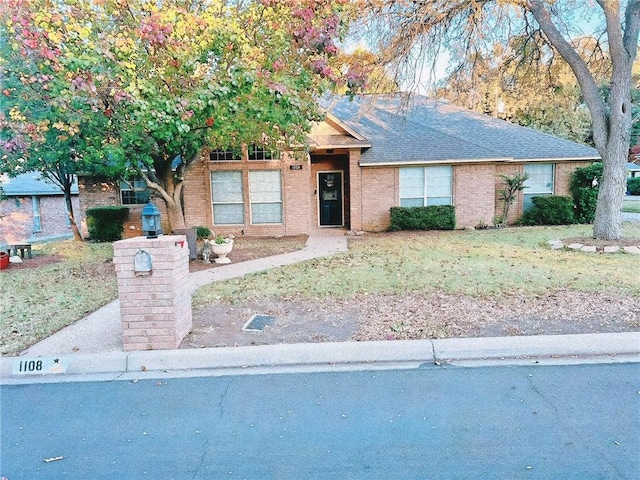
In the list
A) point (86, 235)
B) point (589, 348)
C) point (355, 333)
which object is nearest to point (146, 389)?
point (355, 333)

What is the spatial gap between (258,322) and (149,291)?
1482mm

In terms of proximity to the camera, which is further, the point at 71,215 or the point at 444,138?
the point at 444,138

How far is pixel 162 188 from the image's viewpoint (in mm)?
10227

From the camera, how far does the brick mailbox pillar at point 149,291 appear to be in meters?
4.16

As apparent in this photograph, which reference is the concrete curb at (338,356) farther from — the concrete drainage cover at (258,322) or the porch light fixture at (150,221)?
the porch light fixture at (150,221)

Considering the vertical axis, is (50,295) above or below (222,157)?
below

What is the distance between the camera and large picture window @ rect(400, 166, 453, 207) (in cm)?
1521

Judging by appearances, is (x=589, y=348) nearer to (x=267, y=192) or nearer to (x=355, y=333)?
(x=355, y=333)

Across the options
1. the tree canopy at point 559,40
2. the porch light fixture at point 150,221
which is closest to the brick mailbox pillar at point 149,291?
the porch light fixture at point 150,221

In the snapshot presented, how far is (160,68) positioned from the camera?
25.3 feet

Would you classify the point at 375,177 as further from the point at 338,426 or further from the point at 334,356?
the point at 338,426

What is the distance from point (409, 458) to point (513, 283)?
196 inches

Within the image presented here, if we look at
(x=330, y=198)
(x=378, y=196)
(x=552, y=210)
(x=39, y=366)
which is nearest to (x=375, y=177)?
(x=378, y=196)

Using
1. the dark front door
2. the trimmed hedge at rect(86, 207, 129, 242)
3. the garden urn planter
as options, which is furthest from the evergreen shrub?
the trimmed hedge at rect(86, 207, 129, 242)
